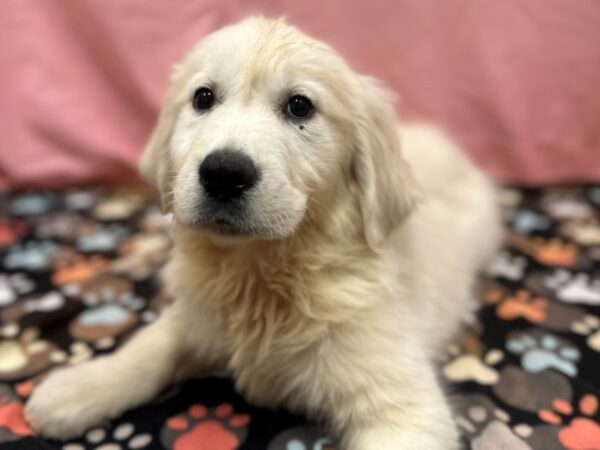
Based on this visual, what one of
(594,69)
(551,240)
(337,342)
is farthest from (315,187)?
(594,69)

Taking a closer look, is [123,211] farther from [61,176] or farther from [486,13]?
[486,13]

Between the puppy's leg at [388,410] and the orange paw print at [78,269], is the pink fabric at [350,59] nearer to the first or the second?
the orange paw print at [78,269]

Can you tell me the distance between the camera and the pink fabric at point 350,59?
8.74 feet

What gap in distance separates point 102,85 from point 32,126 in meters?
0.34

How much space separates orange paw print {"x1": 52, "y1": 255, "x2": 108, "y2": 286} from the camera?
6.82 feet

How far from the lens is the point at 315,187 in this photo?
141 centimetres

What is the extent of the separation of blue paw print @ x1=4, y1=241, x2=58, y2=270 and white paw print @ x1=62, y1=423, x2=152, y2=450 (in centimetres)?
90

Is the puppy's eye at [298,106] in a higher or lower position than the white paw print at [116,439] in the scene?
higher

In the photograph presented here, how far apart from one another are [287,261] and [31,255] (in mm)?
1212

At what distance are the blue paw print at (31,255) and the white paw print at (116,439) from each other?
35.3 inches

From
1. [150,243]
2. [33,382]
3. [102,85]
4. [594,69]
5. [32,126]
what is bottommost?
[33,382]

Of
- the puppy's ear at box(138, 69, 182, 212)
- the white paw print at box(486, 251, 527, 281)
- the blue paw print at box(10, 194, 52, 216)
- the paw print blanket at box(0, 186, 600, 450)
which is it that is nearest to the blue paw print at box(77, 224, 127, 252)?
the paw print blanket at box(0, 186, 600, 450)

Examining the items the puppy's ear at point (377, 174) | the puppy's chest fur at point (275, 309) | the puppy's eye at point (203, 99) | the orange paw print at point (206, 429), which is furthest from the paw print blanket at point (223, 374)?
the puppy's eye at point (203, 99)

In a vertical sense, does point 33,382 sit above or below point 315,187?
below
